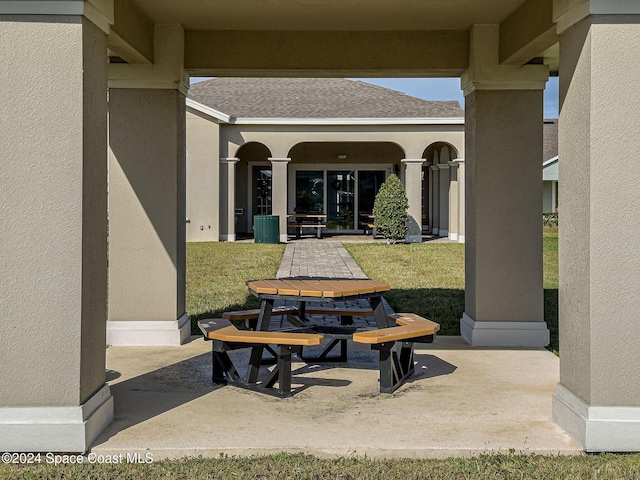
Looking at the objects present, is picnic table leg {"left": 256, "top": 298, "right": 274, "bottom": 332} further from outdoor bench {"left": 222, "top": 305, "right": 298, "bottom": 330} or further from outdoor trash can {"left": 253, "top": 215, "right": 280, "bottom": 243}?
outdoor trash can {"left": 253, "top": 215, "right": 280, "bottom": 243}

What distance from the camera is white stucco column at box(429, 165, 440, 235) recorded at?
84.0 ft

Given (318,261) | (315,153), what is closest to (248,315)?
(318,261)

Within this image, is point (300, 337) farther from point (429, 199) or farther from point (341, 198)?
point (429, 199)

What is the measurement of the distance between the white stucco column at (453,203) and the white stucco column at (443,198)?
4.43 feet

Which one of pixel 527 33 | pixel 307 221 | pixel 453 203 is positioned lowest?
pixel 307 221

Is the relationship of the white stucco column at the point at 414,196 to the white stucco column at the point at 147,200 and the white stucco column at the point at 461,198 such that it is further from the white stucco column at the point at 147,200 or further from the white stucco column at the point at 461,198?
the white stucco column at the point at 147,200

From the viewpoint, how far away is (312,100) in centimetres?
2542

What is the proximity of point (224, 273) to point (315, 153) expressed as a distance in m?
12.4

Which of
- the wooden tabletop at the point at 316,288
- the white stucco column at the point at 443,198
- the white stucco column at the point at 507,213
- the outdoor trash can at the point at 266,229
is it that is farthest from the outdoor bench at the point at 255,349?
the white stucco column at the point at 443,198

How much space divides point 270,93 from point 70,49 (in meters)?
22.6

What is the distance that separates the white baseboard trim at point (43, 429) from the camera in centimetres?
417

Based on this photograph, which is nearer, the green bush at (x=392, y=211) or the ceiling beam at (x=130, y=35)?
the ceiling beam at (x=130, y=35)

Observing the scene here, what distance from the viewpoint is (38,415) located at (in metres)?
4.21

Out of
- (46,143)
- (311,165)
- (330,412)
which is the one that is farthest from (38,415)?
(311,165)
